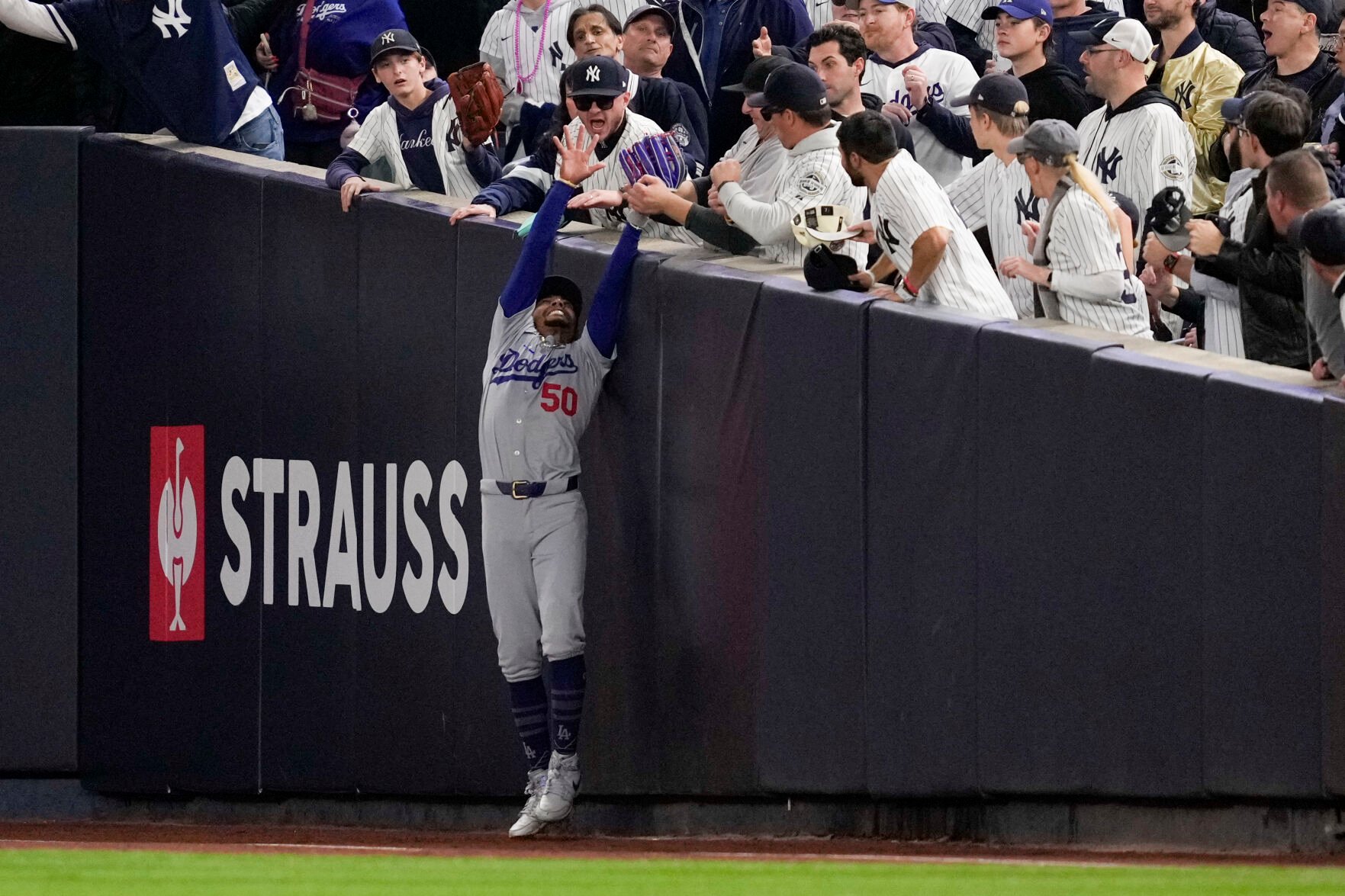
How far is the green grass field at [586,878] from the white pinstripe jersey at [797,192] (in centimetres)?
236

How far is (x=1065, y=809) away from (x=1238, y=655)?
95 centimetres

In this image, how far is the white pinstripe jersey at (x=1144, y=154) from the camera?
802 centimetres

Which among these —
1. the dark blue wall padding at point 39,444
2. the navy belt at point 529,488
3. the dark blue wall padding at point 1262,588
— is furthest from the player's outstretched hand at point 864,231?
the dark blue wall padding at point 39,444

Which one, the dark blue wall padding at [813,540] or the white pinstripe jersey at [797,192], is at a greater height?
the white pinstripe jersey at [797,192]

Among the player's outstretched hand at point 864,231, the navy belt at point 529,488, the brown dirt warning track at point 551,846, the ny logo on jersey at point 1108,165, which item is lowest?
the brown dirt warning track at point 551,846

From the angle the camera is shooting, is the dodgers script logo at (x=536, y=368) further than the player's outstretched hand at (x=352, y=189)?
No

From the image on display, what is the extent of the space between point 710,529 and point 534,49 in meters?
3.25

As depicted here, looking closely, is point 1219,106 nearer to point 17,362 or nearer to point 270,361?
point 270,361

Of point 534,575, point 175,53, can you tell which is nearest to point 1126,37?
point 534,575

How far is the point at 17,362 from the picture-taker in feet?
34.2

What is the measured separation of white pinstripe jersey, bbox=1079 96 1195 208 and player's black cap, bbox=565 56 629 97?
6.09ft

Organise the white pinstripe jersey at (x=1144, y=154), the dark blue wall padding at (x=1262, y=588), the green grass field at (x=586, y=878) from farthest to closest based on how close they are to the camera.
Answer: the white pinstripe jersey at (x=1144, y=154) → the dark blue wall padding at (x=1262, y=588) → the green grass field at (x=586, y=878)

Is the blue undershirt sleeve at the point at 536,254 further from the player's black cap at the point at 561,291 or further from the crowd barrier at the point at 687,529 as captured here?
the crowd barrier at the point at 687,529

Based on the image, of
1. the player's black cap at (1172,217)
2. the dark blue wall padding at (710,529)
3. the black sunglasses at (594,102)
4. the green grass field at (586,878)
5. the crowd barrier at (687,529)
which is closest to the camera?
the green grass field at (586,878)
